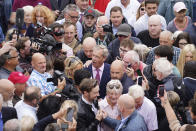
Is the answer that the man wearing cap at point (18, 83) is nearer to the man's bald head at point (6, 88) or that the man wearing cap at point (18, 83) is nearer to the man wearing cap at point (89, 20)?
the man's bald head at point (6, 88)

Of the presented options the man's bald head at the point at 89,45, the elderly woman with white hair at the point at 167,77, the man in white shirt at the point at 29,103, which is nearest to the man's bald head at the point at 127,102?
the elderly woman with white hair at the point at 167,77

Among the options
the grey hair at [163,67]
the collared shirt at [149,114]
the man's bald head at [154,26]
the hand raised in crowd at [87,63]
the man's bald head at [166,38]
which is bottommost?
the collared shirt at [149,114]

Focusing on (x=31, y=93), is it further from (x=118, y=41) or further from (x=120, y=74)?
(x=118, y=41)

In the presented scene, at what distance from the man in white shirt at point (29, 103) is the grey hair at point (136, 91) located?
4.54ft

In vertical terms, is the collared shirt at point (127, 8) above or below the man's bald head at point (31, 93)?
above

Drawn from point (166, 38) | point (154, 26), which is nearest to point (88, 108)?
point (166, 38)

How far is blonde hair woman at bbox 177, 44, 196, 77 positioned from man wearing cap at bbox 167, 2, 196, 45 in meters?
1.69

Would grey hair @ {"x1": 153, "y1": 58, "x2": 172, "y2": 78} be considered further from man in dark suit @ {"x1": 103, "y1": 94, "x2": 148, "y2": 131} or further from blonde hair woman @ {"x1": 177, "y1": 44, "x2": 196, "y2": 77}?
man in dark suit @ {"x1": 103, "y1": 94, "x2": 148, "y2": 131}

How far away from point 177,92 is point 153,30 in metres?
2.53

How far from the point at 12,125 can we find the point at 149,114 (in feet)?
6.99

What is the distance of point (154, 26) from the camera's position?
10.9 m

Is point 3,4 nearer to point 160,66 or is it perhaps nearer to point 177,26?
point 177,26

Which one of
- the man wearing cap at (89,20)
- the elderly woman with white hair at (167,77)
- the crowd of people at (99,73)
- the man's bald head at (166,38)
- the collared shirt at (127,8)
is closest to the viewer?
the crowd of people at (99,73)

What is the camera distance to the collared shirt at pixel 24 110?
821 centimetres
